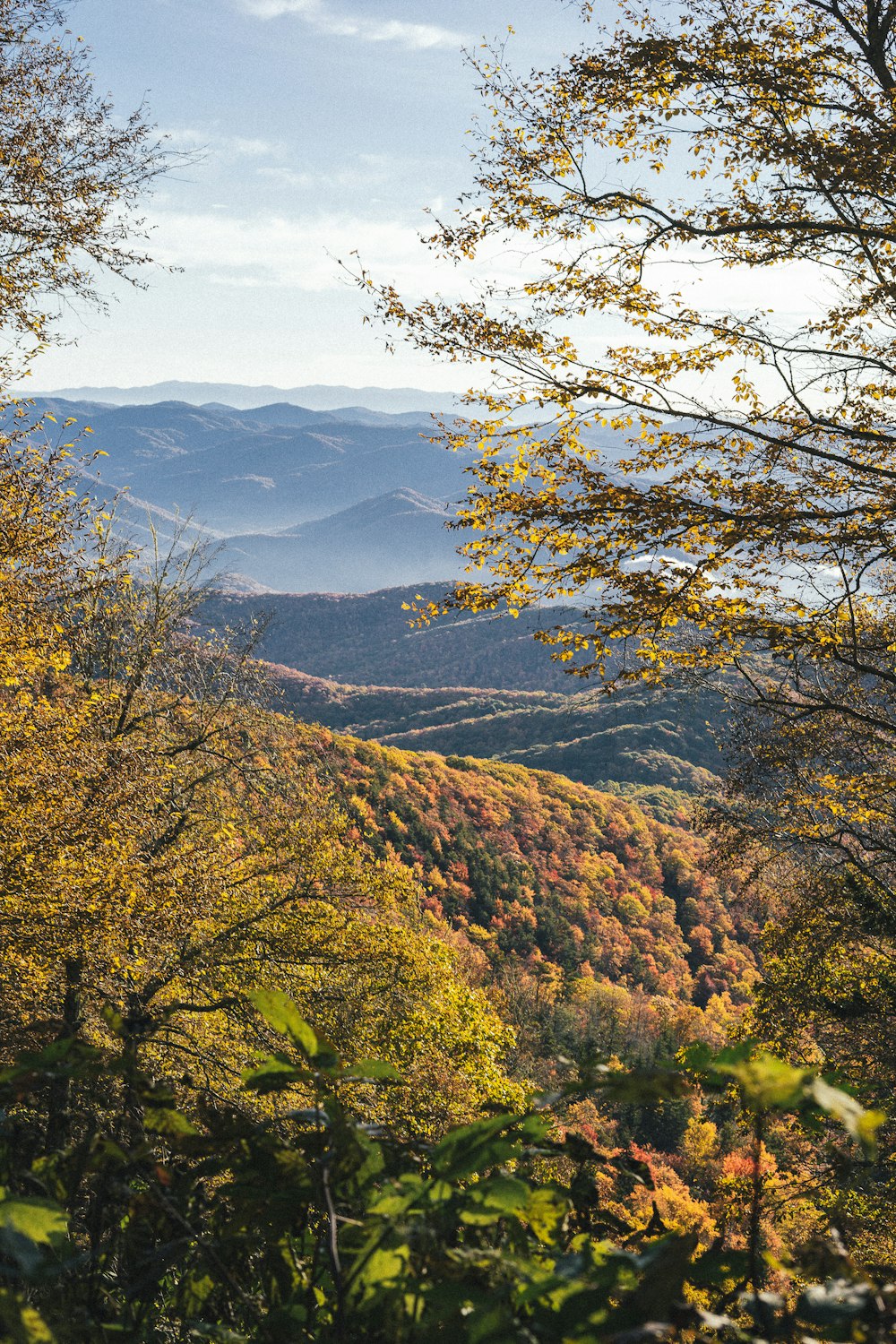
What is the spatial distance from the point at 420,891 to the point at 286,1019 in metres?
15.9

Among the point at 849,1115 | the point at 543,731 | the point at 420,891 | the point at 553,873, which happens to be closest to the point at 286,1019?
the point at 849,1115

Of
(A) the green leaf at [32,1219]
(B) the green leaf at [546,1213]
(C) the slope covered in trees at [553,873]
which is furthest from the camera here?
(C) the slope covered in trees at [553,873]

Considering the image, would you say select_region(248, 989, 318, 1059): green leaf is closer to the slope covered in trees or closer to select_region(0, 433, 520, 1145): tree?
select_region(0, 433, 520, 1145): tree

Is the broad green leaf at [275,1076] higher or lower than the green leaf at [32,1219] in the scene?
higher

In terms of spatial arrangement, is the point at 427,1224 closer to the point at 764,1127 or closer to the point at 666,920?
the point at 764,1127

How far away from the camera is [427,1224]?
1.23m

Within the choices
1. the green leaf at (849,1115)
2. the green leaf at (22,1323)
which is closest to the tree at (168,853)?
the green leaf at (22,1323)

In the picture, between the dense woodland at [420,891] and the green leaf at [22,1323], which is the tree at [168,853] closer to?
the dense woodland at [420,891]

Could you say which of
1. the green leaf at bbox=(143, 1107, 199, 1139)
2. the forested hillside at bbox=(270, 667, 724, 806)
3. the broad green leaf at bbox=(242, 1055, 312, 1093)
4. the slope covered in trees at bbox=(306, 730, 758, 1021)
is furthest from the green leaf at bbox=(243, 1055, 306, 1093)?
the forested hillside at bbox=(270, 667, 724, 806)

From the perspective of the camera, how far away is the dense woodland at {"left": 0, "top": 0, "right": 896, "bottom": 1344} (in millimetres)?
1240

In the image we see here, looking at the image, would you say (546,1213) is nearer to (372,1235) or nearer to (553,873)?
(372,1235)

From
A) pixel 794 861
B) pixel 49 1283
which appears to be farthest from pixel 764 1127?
pixel 794 861

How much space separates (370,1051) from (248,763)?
205 inches

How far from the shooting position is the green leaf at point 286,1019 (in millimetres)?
1287
